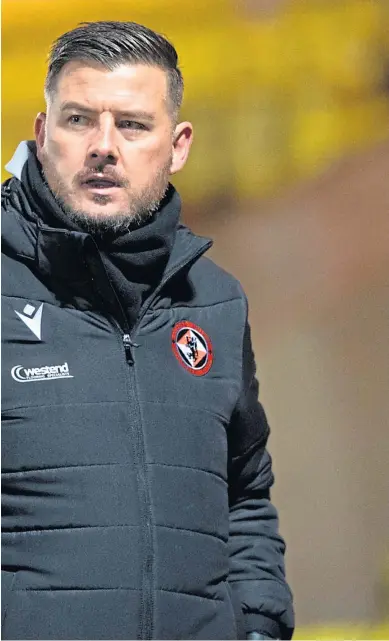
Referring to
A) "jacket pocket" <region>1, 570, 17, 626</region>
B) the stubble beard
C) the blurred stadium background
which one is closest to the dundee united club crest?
the stubble beard

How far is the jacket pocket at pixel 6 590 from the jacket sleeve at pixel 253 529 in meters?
0.39

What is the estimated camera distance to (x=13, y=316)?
4.80 feet

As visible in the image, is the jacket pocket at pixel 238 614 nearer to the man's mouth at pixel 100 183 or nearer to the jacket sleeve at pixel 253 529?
the jacket sleeve at pixel 253 529

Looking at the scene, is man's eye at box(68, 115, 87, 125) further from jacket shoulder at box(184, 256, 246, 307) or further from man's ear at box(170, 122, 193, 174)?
jacket shoulder at box(184, 256, 246, 307)

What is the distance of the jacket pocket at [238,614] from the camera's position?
59.4 inches

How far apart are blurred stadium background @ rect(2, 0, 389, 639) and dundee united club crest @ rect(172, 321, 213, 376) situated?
85cm

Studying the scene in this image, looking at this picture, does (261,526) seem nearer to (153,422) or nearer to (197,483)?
(197,483)

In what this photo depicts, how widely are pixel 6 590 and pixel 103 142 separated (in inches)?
26.9

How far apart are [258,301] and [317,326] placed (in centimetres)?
17

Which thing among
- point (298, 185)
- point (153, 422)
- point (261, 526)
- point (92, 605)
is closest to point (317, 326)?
point (298, 185)

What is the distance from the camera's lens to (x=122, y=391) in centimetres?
146

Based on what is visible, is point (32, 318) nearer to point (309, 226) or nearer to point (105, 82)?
point (105, 82)

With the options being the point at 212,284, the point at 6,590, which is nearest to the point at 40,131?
the point at 212,284

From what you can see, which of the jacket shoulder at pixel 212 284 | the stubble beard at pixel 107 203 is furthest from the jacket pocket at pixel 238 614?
the stubble beard at pixel 107 203
